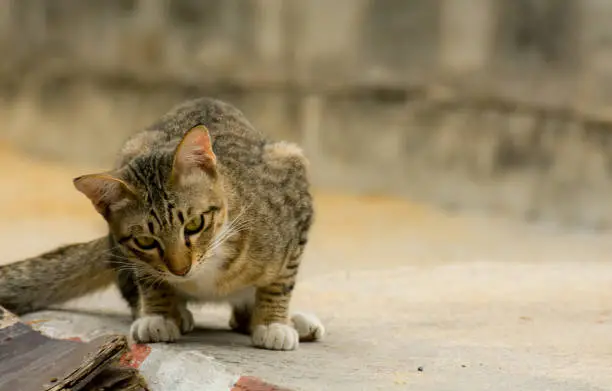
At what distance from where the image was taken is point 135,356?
249 centimetres

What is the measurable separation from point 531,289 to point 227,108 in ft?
5.54

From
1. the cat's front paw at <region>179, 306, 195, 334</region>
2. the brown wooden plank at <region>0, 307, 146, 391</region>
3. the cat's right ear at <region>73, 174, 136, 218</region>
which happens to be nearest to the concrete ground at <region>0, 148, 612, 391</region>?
the cat's front paw at <region>179, 306, 195, 334</region>

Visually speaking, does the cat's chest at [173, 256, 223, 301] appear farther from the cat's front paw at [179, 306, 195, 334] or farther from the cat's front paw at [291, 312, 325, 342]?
the cat's front paw at [291, 312, 325, 342]

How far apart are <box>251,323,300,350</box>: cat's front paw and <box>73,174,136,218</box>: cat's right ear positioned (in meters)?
0.62

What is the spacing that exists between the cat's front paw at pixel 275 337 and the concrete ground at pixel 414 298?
0.05 meters

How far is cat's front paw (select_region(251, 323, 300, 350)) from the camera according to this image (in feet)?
8.96

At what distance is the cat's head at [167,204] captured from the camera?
2504mm

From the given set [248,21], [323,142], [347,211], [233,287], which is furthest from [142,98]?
[233,287]

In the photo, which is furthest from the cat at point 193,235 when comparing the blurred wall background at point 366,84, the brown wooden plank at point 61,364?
the blurred wall background at point 366,84

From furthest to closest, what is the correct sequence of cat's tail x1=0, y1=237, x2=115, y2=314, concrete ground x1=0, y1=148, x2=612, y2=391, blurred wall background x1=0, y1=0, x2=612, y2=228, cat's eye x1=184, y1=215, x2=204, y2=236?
blurred wall background x1=0, y1=0, x2=612, y2=228, cat's tail x1=0, y1=237, x2=115, y2=314, cat's eye x1=184, y1=215, x2=204, y2=236, concrete ground x1=0, y1=148, x2=612, y2=391

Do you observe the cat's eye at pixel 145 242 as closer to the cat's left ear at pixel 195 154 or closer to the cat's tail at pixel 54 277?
the cat's left ear at pixel 195 154

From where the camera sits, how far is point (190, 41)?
23.7ft

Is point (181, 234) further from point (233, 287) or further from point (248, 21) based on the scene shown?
point (248, 21)

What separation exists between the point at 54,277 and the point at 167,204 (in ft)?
2.84
